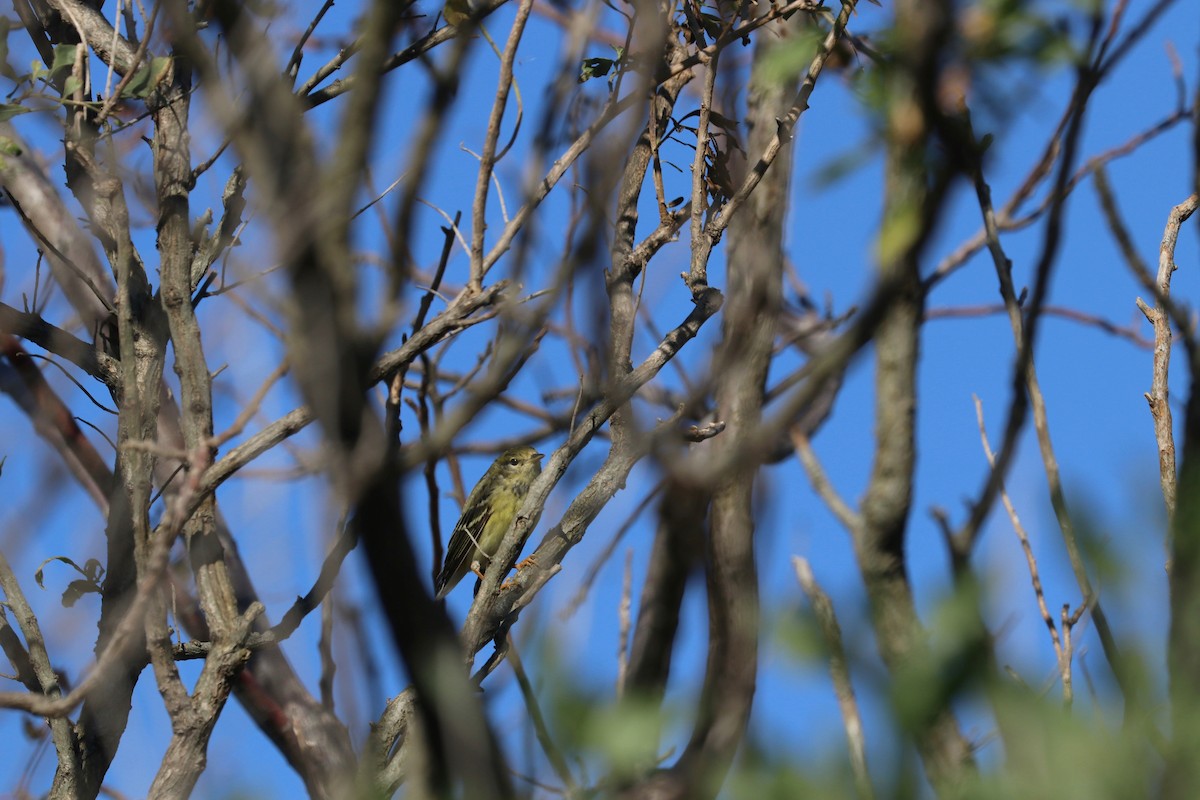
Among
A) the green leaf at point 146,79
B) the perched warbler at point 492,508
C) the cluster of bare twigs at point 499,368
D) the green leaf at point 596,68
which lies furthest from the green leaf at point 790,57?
the perched warbler at point 492,508

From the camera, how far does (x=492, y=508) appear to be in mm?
9273

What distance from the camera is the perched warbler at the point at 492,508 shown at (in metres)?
8.98

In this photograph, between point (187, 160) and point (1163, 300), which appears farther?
point (187, 160)

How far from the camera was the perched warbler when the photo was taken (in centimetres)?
898

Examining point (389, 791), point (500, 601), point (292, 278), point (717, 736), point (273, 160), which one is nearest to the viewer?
point (292, 278)

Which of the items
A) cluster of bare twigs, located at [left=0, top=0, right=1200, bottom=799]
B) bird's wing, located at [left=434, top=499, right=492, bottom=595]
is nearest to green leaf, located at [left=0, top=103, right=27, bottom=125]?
cluster of bare twigs, located at [left=0, top=0, right=1200, bottom=799]

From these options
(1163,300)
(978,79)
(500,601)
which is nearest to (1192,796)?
(1163,300)

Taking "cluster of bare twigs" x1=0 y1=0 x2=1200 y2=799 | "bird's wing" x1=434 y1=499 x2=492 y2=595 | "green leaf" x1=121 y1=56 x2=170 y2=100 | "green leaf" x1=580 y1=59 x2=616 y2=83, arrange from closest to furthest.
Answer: "cluster of bare twigs" x1=0 y1=0 x2=1200 y2=799 → "green leaf" x1=121 y1=56 x2=170 y2=100 → "green leaf" x1=580 y1=59 x2=616 y2=83 → "bird's wing" x1=434 y1=499 x2=492 y2=595

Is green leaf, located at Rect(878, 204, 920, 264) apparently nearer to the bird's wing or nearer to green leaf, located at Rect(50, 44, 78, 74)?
green leaf, located at Rect(50, 44, 78, 74)

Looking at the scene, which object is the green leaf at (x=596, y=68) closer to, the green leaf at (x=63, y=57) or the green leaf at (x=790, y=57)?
the green leaf at (x=63, y=57)

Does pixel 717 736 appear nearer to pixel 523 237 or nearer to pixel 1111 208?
pixel 523 237

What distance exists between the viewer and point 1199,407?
72.0 inches

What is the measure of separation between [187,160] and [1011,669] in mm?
3331

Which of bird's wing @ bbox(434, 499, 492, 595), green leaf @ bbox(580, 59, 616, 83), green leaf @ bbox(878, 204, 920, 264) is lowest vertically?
green leaf @ bbox(878, 204, 920, 264)
